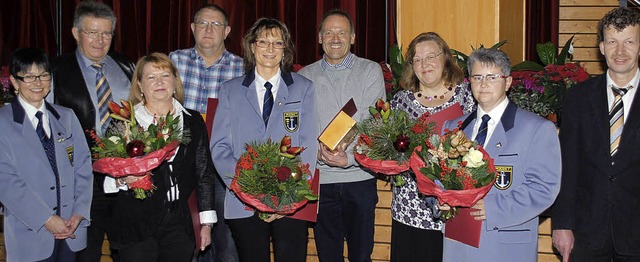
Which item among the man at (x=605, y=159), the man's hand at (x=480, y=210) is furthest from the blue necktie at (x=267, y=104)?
the man at (x=605, y=159)

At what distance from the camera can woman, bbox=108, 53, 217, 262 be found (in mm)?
3688

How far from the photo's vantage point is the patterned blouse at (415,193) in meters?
3.78

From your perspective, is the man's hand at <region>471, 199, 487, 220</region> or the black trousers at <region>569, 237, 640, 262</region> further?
the black trousers at <region>569, 237, 640, 262</region>

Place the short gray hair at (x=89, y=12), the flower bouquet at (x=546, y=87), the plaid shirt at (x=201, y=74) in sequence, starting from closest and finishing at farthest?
the short gray hair at (x=89, y=12)
the plaid shirt at (x=201, y=74)
the flower bouquet at (x=546, y=87)

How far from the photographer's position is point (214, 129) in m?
3.89

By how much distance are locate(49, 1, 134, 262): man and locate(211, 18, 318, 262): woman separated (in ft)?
2.55

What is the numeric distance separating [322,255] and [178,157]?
3.61 ft

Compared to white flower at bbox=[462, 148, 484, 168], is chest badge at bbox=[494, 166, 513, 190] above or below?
below

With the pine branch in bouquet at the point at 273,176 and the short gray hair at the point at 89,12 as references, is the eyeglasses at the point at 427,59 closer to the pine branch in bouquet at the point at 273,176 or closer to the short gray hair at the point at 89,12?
the pine branch in bouquet at the point at 273,176

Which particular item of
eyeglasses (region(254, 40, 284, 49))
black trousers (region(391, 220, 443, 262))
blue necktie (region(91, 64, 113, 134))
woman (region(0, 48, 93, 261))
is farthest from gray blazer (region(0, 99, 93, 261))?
black trousers (region(391, 220, 443, 262))

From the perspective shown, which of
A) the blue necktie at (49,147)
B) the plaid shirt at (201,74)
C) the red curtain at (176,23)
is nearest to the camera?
the blue necktie at (49,147)

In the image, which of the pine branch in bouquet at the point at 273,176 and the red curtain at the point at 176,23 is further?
the red curtain at the point at 176,23

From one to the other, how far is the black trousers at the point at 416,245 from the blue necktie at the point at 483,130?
61 cm

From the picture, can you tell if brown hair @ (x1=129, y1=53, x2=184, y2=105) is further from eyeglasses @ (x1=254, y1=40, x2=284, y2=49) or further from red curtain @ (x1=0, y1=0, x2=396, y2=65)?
red curtain @ (x1=0, y1=0, x2=396, y2=65)
